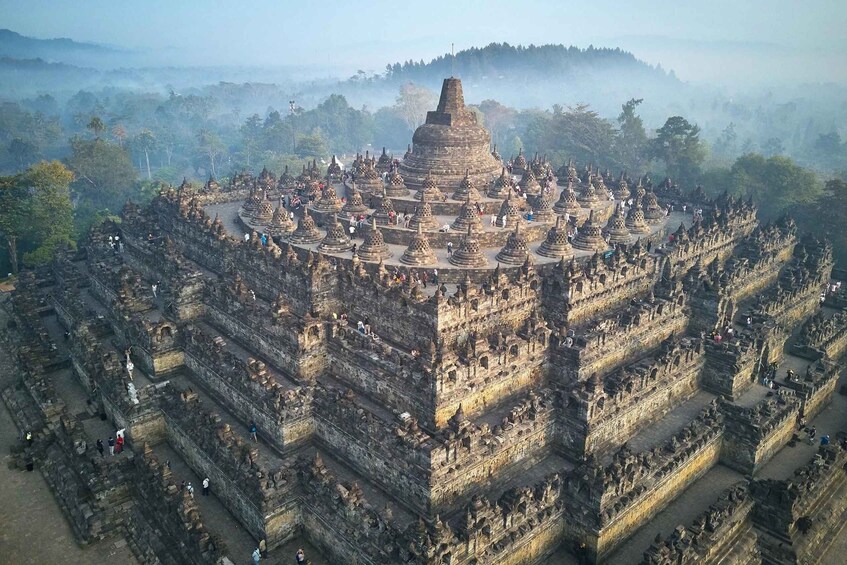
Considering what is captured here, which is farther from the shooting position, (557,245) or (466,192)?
(466,192)

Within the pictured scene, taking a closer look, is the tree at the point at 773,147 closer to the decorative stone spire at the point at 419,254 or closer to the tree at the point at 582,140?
the tree at the point at 582,140

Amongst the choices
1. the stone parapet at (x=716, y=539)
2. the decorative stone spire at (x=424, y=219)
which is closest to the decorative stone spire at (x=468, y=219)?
the decorative stone spire at (x=424, y=219)

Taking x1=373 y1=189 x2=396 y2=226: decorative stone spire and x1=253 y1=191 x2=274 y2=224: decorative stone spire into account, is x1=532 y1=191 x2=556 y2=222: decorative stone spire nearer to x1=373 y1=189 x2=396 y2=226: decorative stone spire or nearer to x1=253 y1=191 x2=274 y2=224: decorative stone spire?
x1=373 y1=189 x2=396 y2=226: decorative stone spire

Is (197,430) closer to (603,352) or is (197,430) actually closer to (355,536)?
(355,536)

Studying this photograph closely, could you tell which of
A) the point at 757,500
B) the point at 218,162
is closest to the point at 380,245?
the point at 757,500

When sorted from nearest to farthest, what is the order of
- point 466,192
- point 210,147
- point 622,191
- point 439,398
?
point 439,398 → point 466,192 → point 622,191 → point 210,147

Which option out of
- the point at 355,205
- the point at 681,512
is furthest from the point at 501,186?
the point at 681,512

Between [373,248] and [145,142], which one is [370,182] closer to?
[373,248]
